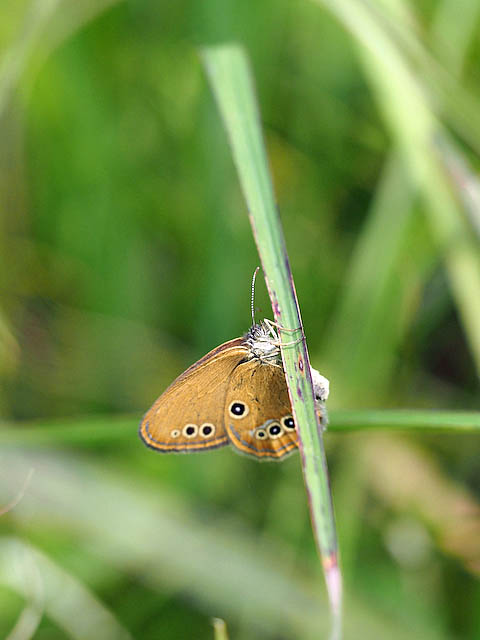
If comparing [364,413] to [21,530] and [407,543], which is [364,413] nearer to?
[407,543]

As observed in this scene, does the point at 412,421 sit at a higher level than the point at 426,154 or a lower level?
lower

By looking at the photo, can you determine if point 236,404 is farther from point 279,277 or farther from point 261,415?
point 279,277

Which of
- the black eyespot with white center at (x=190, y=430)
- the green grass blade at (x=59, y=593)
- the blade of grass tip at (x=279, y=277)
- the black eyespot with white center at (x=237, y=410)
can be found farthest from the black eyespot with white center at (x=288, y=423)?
the green grass blade at (x=59, y=593)

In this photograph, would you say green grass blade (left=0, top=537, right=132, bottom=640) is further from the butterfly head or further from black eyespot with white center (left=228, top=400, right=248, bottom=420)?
the butterfly head

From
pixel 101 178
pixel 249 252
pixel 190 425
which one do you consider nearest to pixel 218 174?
pixel 249 252

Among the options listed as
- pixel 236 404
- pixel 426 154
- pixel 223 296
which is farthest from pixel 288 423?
pixel 223 296

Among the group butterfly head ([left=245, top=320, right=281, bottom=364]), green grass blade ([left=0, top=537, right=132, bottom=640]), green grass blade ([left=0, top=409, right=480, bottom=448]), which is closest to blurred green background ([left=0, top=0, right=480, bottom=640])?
green grass blade ([left=0, top=537, right=132, bottom=640])

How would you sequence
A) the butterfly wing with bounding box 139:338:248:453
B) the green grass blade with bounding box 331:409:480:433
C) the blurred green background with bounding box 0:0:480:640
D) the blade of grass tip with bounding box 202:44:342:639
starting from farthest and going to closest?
the blurred green background with bounding box 0:0:480:640, the butterfly wing with bounding box 139:338:248:453, the green grass blade with bounding box 331:409:480:433, the blade of grass tip with bounding box 202:44:342:639
